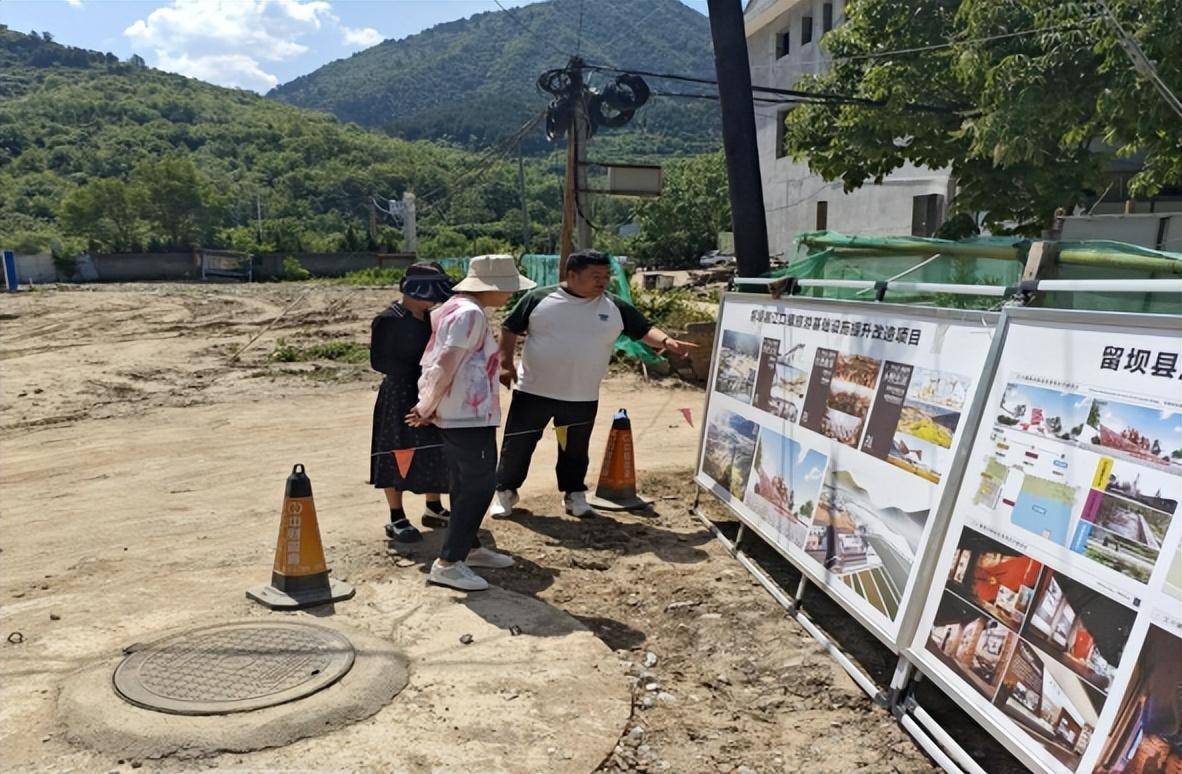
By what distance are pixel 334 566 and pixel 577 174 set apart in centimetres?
1048

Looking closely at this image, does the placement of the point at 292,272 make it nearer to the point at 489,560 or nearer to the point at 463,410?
the point at 489,560

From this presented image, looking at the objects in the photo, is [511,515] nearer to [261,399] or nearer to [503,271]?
[503,271]

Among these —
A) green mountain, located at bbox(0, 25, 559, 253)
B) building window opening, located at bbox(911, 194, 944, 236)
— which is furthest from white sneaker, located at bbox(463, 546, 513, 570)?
green mountain, located at bbox(0, 25, 559, 253)

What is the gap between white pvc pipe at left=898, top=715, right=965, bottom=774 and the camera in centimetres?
297

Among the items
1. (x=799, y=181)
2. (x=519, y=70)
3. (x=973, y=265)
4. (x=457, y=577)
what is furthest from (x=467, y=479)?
(x=519, y=70)

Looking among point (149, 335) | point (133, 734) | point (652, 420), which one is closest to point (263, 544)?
point (133, 734)

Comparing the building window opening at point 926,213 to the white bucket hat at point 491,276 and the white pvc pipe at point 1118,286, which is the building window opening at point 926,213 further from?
the white pvc pipe at point 1118,286

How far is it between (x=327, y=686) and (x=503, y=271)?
241 centimetres

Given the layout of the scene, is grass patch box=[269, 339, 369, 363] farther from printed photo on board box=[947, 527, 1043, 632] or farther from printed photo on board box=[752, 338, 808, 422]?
printed photo on board box=[947, 527, 1043, 632]

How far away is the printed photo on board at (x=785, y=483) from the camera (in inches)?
169

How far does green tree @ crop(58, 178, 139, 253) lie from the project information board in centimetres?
7828

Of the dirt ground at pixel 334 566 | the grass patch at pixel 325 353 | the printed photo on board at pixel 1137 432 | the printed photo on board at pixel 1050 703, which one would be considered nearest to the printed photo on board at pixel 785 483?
the dirt ground at pixel 334 566

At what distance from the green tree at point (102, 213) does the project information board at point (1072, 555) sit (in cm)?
7828

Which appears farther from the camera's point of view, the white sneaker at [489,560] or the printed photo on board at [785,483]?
the white sneaker at [489,560]
